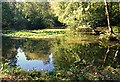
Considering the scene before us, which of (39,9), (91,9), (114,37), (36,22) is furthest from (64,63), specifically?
(39,9)

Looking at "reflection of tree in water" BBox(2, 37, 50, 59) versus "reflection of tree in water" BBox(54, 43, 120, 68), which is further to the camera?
"reflection of tree in water" BBox(2, 37, 50, 59)

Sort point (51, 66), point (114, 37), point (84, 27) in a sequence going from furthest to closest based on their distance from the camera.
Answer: point (84, 27)
point (114, 37)
point (51, 66)

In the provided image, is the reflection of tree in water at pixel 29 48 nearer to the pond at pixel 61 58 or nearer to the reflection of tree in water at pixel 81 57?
the pond at pixel 61 58

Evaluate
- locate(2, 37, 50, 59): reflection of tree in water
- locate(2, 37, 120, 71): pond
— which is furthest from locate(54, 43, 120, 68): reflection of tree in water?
locate(2, 37, 50, 59): reflection of tree in water

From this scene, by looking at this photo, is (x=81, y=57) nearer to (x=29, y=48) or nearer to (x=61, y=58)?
(x=61, y=58)

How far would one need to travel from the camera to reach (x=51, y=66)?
11.4m

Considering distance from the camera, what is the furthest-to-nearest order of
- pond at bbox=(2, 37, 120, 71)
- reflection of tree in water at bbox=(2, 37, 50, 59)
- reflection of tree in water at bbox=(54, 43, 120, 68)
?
reflection of tree in water at bbox=(2, 37, 50, 59) → reflection of tree in water at bbox=(54, 43, 120, 68) → pond at bbox=(2, 37, 120, 71)

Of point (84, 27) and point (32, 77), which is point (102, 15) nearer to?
point (84, 27)

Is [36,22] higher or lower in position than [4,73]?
lower

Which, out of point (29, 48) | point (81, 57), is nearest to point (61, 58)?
point (81, 57)

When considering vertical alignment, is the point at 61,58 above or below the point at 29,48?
above

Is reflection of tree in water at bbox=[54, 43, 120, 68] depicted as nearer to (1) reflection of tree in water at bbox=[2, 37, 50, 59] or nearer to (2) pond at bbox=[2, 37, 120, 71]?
(2) pond at bbox=[2, 37, 120, 71]

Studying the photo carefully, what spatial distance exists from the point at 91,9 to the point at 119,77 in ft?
58.0

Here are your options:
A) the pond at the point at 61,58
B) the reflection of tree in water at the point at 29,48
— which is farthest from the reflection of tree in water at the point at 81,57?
the reflection of tree in water at the point at 29,48
